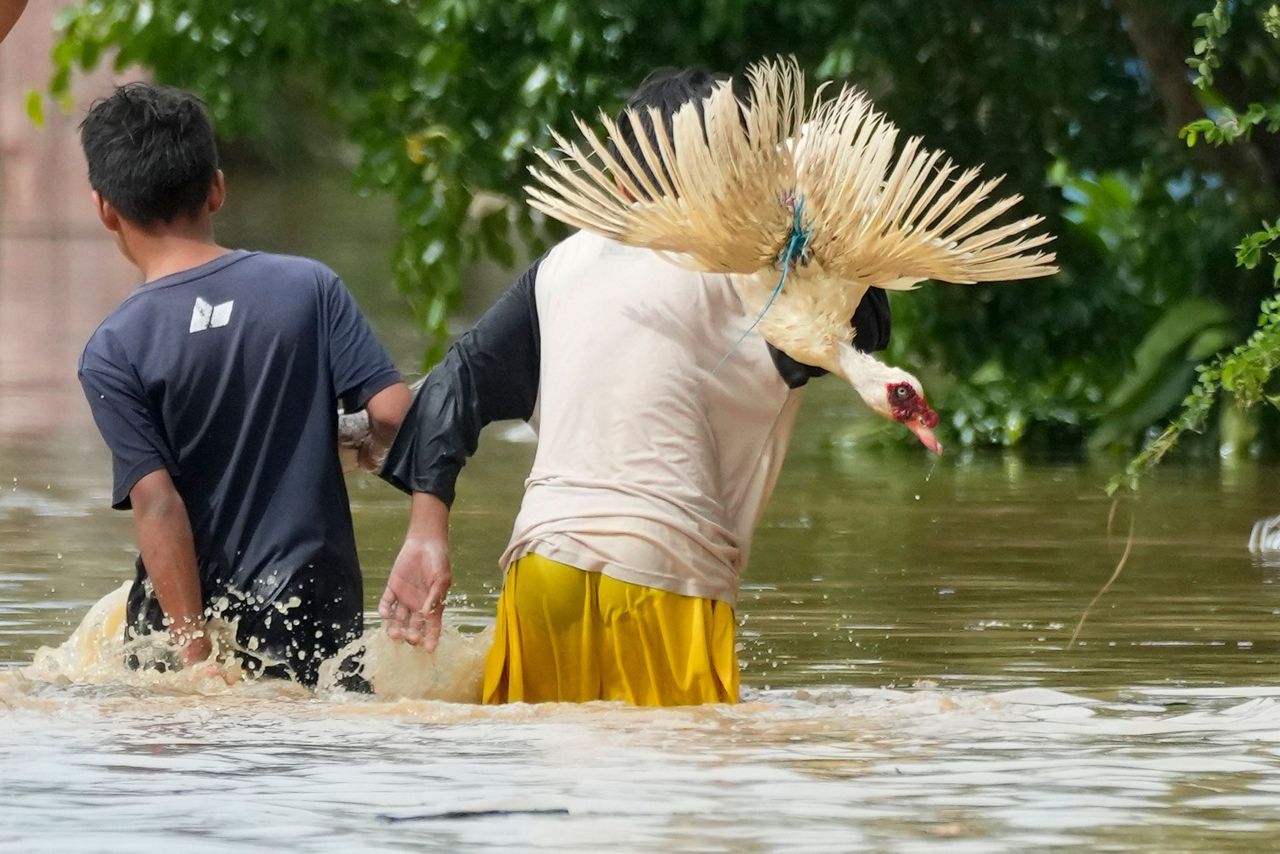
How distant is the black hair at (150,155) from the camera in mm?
5531

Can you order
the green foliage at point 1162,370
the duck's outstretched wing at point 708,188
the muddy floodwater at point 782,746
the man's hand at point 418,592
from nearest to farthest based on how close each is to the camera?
the muddy floodwater at point 782,746
the duck's outstretched wing at point 708,188
the man's hand at point 418,592
the green foliage at point 1162,370

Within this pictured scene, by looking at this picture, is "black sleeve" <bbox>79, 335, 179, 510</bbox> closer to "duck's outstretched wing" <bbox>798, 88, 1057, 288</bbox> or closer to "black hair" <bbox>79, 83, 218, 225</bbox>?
"black hair" <bbox>79, 83, 218, 225</bbox>

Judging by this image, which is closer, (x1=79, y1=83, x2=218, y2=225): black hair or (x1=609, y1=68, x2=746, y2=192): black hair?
(x1=609, y1=68, x2=746, y2=192): black hair

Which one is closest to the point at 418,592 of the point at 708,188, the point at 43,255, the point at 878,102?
the point at 708,188

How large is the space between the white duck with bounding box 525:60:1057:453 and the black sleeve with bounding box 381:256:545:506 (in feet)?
0.77

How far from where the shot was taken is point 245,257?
558 centimetres

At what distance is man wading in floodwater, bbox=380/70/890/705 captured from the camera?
5.18 m

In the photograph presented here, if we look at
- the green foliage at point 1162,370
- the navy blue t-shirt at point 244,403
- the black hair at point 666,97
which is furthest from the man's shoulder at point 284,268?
the green foliage at point 1162,370

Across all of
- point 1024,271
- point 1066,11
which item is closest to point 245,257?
point 1024,271

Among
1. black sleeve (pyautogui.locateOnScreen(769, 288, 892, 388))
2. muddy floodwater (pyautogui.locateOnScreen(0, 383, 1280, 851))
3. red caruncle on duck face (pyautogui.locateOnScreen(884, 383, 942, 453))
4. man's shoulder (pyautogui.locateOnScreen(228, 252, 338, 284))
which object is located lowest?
muddy floodwater (pyautogui.locateOnScreen(0, 383, 1280, 851))

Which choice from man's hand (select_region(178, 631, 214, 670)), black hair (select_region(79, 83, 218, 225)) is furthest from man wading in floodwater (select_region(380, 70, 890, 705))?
black hair (select_region(79, 83, 218, 225))

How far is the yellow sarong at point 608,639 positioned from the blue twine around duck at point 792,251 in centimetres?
47

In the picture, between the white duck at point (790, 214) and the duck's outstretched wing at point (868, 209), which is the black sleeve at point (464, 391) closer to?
the white duck at point (790, 214)

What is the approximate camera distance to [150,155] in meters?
5.54
